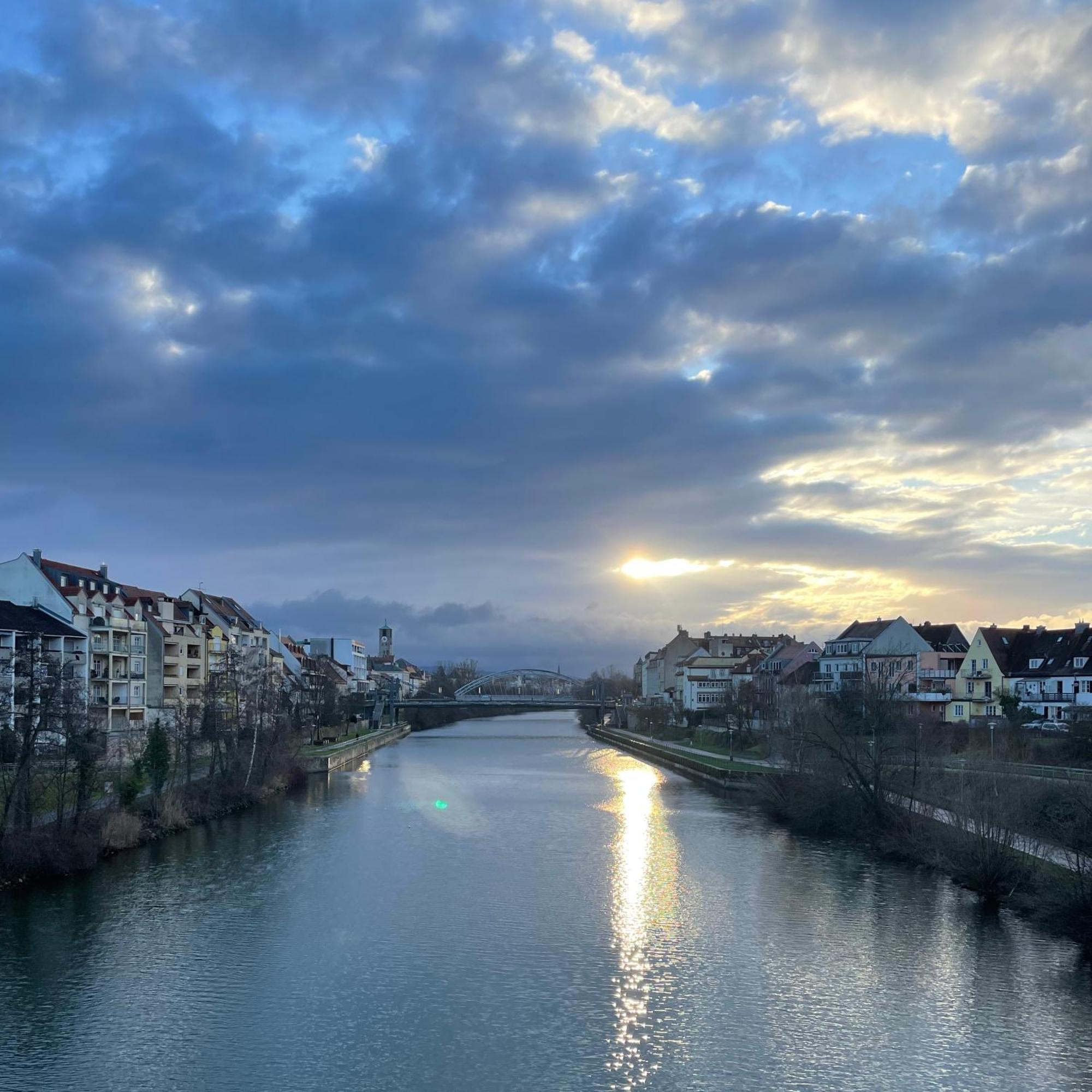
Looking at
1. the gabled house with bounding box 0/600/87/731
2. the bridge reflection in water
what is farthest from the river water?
the gabled house with bounding box 0/600/87/731

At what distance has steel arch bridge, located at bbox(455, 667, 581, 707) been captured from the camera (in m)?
102

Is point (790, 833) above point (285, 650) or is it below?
below

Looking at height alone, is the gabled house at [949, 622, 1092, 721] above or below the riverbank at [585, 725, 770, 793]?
above

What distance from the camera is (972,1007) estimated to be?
1595cm

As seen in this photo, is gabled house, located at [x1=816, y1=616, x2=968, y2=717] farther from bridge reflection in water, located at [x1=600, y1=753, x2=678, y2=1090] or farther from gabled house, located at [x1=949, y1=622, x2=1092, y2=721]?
bridge reflection in water, located at [x1=600, y1=753, x2=678, y2=1090]

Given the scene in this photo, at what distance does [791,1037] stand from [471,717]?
131 m

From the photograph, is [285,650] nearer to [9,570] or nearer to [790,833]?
[9,570]

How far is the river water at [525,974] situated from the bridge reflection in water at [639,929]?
0.07 metres

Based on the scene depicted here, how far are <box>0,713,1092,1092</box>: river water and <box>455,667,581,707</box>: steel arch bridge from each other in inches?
2687

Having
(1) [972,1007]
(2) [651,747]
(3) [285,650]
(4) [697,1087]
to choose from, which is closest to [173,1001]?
(4) [697,1087]

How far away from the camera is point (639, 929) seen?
20.8m

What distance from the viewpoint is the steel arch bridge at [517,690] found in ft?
333

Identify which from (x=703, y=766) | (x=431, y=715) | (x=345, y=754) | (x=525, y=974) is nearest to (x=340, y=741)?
(x=345, y=754)

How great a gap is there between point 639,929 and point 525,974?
388cm
